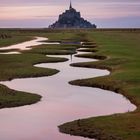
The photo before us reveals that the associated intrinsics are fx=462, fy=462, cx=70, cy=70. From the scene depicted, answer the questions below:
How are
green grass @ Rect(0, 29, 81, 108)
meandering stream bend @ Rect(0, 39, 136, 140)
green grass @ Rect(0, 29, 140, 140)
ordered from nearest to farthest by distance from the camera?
green grass @ Rect(0, 29, 140, 140)
meandering stream bend @ Rect(0, 39, 136, 140)
green grass @ Rect(0, 29, 81, 108)

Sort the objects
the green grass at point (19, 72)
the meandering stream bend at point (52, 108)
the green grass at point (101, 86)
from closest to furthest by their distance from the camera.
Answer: the green grass at point (101, 86) < the meandering stream bend at point (52, 108) < the green grass at point (19, 72)

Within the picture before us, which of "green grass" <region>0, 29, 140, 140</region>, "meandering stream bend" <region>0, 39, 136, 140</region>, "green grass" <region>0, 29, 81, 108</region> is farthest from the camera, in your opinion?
"green grass" <region>0, 29, 81, 108</region>

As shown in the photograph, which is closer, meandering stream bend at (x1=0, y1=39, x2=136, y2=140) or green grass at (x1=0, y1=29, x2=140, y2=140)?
green grass at (x1=0, y1=29, x2=140, y2=140)

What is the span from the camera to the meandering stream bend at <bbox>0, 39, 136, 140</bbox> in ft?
80.8

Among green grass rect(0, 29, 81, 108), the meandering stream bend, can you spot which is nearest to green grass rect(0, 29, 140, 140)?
green grass rect(0, 29, 81, 108)

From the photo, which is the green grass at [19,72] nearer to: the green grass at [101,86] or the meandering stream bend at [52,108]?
the green grass at [101,86]

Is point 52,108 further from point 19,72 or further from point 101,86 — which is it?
point 19,72

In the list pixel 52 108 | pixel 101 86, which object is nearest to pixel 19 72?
pixel 101 86

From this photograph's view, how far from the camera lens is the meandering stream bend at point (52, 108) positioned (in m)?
24.6

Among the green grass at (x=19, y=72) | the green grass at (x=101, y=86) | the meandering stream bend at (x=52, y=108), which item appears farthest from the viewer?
the green grass at (x=19, y=72)

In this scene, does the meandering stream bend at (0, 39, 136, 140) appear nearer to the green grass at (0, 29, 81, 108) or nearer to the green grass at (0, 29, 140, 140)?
the green grass at (0, 29, 140, 140)

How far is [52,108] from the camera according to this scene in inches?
1191

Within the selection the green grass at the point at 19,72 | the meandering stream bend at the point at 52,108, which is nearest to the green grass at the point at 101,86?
the green grass at the point at 19,72

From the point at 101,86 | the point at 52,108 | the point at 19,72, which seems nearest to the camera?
the point at 52,108
